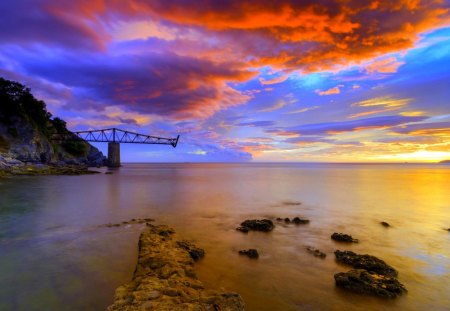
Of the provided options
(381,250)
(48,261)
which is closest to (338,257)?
(381,250)

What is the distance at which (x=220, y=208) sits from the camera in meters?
16.8

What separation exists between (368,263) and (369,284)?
1350mm

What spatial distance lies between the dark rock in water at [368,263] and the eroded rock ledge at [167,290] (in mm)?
4468

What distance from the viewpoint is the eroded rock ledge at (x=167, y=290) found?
12.3 feet

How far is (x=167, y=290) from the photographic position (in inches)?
166

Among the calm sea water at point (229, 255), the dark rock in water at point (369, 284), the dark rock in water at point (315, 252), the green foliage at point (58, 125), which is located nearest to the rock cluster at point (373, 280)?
the dark rock in water at point (369, 284)

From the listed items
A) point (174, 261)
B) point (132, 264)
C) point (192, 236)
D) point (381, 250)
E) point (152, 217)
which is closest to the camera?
point (174, 261)

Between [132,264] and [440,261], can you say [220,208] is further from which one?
[440,261]

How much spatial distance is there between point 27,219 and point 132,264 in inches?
342

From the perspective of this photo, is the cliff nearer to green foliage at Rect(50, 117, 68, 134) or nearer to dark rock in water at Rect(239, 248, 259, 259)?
green foliage at Rect(50, 117, 68, 134)

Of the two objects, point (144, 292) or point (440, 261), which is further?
point (440, 261)

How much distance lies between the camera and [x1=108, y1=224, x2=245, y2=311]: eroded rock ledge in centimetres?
375

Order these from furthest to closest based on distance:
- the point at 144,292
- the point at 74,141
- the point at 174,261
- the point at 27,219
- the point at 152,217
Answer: the point at 74,141 → the point at 152,217 → the point at 27,219 → the point at 174,261 → the point at 144,292

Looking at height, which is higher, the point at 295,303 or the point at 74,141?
the point at 74,141
